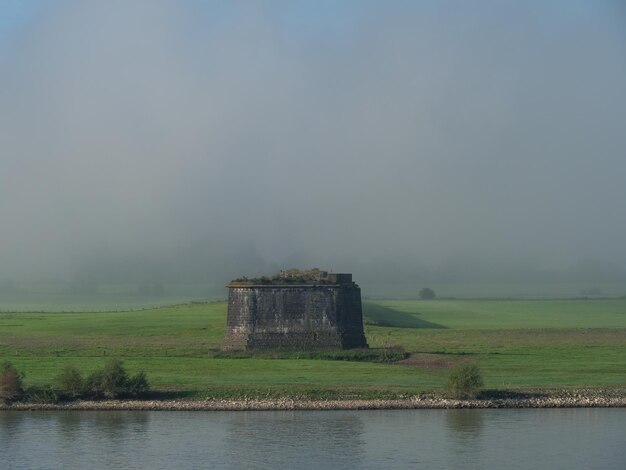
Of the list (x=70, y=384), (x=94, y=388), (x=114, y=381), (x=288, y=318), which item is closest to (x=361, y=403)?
(x=114, y=381)

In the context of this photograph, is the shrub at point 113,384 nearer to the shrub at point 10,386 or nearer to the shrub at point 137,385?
the shrub at point 137,385

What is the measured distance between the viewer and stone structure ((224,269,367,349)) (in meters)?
60.0

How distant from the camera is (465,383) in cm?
4616

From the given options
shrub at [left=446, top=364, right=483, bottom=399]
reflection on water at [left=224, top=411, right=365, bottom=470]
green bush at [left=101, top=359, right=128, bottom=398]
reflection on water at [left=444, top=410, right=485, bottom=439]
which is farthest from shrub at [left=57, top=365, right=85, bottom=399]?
shrub at [left=446, top=364, right=483, bottom=399]

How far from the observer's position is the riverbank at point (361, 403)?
45.7 meters

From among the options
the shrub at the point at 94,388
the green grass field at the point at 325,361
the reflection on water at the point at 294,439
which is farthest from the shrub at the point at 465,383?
the shrub at the point at 94,388

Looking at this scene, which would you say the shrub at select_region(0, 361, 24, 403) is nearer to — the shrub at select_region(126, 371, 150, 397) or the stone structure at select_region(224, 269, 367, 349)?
the shrub at select_region(126, 371, 150, 397)

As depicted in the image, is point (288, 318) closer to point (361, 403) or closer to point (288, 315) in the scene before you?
point (288, 315)

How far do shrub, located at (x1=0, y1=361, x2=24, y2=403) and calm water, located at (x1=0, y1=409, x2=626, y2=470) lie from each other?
1.41 metres

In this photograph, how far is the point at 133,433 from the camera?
4088 centimetres

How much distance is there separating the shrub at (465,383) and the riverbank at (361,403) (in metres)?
0.32

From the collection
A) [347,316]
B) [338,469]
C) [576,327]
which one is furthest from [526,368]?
[576,327]

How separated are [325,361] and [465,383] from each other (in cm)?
1225

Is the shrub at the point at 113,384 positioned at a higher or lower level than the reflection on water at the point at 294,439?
higher
